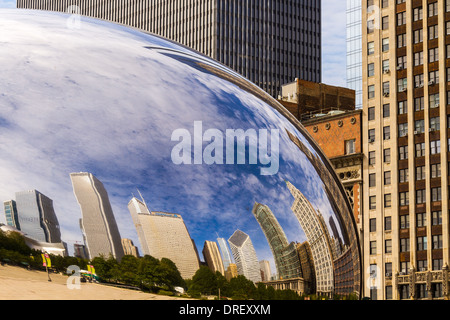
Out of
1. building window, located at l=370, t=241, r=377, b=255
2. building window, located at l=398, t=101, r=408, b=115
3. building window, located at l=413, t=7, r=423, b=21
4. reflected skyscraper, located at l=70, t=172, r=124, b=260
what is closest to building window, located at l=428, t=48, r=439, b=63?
building window, located at l=413, t=7, r=423, b=21

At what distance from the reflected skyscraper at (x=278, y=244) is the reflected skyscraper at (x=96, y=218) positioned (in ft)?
1.64

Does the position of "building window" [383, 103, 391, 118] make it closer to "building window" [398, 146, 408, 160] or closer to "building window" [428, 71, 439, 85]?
"building window" [398, 146, 408, 160]

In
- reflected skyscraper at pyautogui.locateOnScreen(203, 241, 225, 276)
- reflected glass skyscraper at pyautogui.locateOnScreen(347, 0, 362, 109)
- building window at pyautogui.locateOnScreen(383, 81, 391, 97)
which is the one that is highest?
reflected glass skyscraper at pyautogui.locateOnScreen(347, 0, 362, 109)

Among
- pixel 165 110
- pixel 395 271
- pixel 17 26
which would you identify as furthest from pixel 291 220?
pixel 395 271

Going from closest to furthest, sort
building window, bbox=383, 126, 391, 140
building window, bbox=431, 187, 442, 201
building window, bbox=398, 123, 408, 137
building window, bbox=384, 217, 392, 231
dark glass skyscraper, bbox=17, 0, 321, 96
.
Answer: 1. building window, bbox=431, 187, 442, 201
2. building window, bbox=384, 217, 392, 231
3. building window, bbox=398, 123, 408, 137
4. building window, bbox=383, 126, 391, 140
5. dark glass skyscraper, bbox=17, 0, 321, 96

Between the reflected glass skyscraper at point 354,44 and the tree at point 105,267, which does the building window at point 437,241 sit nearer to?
the reflected glass skyscraper at point 354,44

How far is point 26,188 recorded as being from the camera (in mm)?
2631

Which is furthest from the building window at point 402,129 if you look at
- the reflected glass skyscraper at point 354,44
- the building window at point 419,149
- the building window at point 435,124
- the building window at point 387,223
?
the reflected glass skyscraper at point 354,44

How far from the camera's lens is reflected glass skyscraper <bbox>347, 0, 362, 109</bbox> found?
395ft

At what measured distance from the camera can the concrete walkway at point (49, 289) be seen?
8.50ft

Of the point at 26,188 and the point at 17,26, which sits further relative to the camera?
the point at 17,26

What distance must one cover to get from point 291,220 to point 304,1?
144m

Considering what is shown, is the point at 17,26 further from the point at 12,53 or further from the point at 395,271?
the point at 395,271
